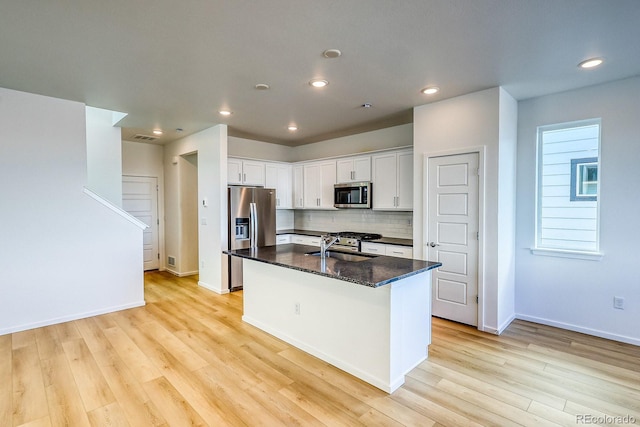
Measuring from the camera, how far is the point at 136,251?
4477 mm

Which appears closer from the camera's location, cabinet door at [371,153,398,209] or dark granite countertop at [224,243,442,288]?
dark granite countertop at [224,243,442,288]

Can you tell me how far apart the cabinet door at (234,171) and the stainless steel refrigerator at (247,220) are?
329 mm

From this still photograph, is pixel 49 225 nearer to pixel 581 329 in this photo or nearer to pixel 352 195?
pixel 352 195

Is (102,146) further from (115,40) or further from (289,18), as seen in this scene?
(289,18)

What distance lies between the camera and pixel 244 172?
5.54m

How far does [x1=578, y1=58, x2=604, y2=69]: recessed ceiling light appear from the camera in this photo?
2727mm

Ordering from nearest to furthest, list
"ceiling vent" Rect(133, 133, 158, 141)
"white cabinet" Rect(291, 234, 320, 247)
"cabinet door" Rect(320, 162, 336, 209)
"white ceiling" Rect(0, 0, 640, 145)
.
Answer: "white ceiling" Rect(0, 0, 640, 145) < "white cabinet" Rect(291, 234, 320, 247) < "cabinet door" Rect(320, 162, 336, 209) < "ceiling vent" Rect(133, 133, 158, 141)

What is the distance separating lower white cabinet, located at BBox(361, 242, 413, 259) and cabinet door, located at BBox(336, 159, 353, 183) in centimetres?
124

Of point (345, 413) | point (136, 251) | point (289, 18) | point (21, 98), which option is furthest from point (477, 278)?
point (21, 98)

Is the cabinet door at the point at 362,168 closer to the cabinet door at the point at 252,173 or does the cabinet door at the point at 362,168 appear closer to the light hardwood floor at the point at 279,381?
the cabinet door at the point at 252,173

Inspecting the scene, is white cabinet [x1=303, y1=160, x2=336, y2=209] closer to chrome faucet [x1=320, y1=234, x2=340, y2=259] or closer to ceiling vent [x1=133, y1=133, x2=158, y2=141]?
chrome faucet [x1=320, y1=234, x2=340, y2=259]

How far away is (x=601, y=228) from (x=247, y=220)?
4.56m

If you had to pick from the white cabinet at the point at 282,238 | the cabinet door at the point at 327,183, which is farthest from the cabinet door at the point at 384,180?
the white cabinet at the point at 282,238

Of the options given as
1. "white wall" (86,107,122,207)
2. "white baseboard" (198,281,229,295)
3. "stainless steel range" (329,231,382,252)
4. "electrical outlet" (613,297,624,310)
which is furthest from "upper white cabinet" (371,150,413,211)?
"white wall" (86,107,122,207)
